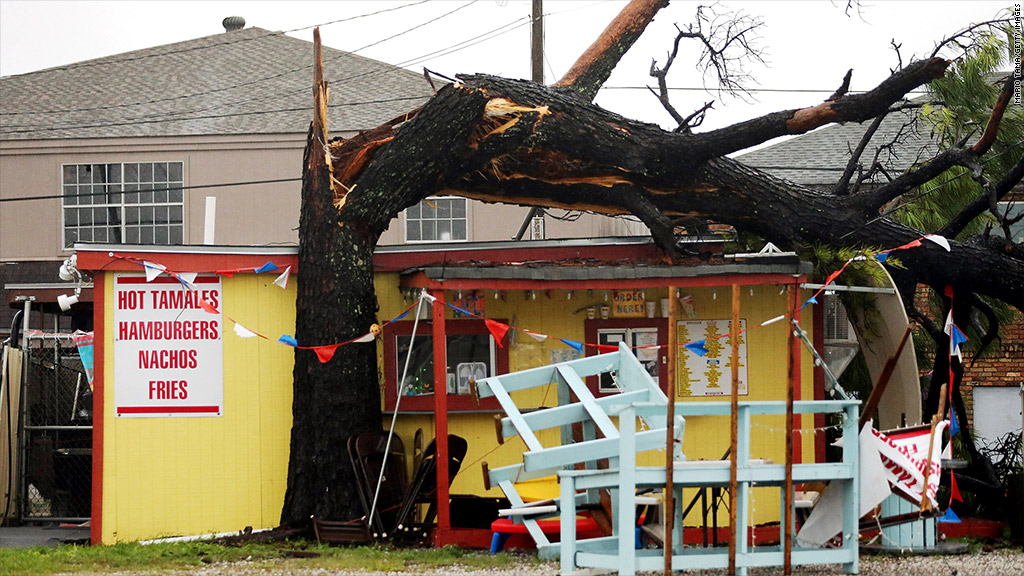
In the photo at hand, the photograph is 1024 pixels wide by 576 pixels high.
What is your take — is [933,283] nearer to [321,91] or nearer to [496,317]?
Answer: [496,317]

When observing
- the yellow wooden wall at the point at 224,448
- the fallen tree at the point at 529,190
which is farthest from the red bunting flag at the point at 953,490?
the yellow wooden wall at the point at 224,448

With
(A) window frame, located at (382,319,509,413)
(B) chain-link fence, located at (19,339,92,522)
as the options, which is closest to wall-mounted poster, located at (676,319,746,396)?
(A) window frame, located at (382,319,509,413)

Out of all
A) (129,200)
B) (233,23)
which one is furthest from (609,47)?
(233,23)

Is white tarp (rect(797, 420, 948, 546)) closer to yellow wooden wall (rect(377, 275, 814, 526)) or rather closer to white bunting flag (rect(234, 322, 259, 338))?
yellow wooden wall (rect(377, 275, 814, 526))

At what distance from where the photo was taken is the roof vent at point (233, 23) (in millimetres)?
29266

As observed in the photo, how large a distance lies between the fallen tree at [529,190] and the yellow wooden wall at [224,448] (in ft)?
1.37

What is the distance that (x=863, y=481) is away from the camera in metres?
9.30

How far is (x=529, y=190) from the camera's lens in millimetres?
13586

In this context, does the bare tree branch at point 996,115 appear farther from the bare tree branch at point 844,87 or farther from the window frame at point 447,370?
the window frame at point 447,370

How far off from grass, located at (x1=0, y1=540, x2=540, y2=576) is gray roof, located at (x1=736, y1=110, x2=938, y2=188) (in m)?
12.4

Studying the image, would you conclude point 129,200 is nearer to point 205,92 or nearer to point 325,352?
point 205,92

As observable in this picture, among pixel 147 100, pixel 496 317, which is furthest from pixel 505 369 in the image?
pixel 147 100

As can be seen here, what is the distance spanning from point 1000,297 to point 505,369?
5316 millimetres

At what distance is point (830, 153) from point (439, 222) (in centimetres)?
768
